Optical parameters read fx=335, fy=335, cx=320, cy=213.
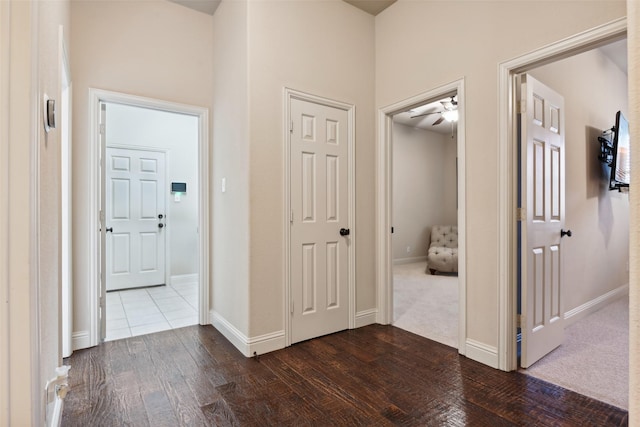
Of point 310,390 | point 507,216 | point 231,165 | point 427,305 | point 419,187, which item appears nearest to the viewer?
point 310,390

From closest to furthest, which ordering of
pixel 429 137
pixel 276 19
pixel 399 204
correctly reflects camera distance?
pixel 276 19
pixel 399 204
pixel 429 137

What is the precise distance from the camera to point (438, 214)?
7574 mm

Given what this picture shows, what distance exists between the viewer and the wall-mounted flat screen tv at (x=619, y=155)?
318 centimetres

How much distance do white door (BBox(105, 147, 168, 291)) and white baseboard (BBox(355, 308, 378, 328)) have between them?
3285mm

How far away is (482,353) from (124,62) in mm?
3678

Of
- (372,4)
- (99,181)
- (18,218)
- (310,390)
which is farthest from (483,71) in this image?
(99,181)

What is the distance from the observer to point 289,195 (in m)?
2.74

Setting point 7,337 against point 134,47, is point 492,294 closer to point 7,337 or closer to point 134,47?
point 7,337

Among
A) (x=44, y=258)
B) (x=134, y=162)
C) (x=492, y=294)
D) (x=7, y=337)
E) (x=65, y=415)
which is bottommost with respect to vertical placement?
(x=65, y=415)

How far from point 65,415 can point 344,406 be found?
1.50m

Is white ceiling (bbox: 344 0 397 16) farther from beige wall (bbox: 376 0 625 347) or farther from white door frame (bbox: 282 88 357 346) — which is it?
white door frame (bbox: 282 88 357 346)

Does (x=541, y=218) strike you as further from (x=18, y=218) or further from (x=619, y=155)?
(x=18, y=218)

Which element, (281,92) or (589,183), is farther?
(589,183)

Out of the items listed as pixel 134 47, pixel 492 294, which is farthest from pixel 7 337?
pixel 134 47
